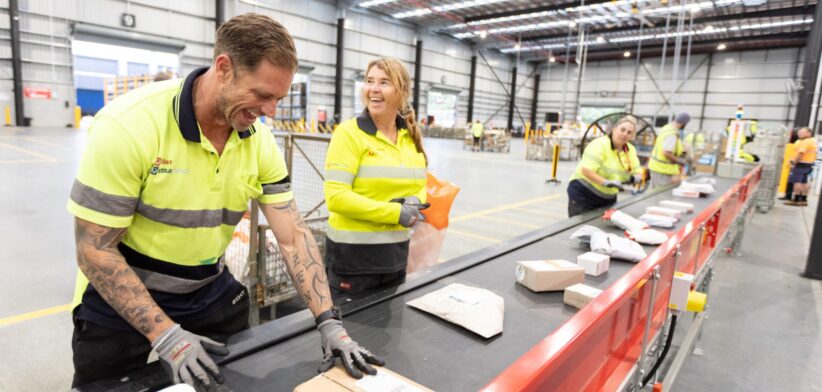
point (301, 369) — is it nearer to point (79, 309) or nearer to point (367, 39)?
point (79, 309)

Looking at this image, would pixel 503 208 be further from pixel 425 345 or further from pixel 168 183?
pixel 168 183

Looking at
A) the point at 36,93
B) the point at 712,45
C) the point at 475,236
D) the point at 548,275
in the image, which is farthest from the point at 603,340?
the point at 712,45

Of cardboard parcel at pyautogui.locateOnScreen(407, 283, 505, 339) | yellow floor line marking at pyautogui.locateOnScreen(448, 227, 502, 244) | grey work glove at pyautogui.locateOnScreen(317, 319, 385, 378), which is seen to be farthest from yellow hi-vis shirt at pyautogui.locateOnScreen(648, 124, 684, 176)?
grey work glove at pyautogui.locateOnScreen(317, 319, 385, 378)

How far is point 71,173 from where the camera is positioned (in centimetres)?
778

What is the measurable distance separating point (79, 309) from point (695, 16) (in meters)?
25.1

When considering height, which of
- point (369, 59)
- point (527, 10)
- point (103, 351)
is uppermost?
point (527, 10)

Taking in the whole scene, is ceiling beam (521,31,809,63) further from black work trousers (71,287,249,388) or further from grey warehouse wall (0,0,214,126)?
black work trousers (71,287,249,388)

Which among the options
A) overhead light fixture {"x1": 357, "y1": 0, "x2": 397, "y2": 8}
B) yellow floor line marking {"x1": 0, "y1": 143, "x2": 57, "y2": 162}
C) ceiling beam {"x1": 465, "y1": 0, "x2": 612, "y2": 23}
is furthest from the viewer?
overhead light fixture {"x1": 357, "y1": 0, "x2": 397, "y2": 8}

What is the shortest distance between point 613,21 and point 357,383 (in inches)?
977

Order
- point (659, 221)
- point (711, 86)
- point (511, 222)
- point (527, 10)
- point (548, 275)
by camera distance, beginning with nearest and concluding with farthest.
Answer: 1. point (548, 275)
2. point (659, 221)
3. point (511, 222)
4. point (527, 10)
5. point (711, 86)

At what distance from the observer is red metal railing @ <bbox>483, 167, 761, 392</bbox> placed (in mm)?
1000

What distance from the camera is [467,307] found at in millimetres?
1571

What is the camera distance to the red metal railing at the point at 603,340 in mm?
1000

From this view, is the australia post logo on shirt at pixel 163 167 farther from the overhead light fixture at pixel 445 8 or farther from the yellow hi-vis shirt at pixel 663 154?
the overhead light fixture at pixel 445 8
